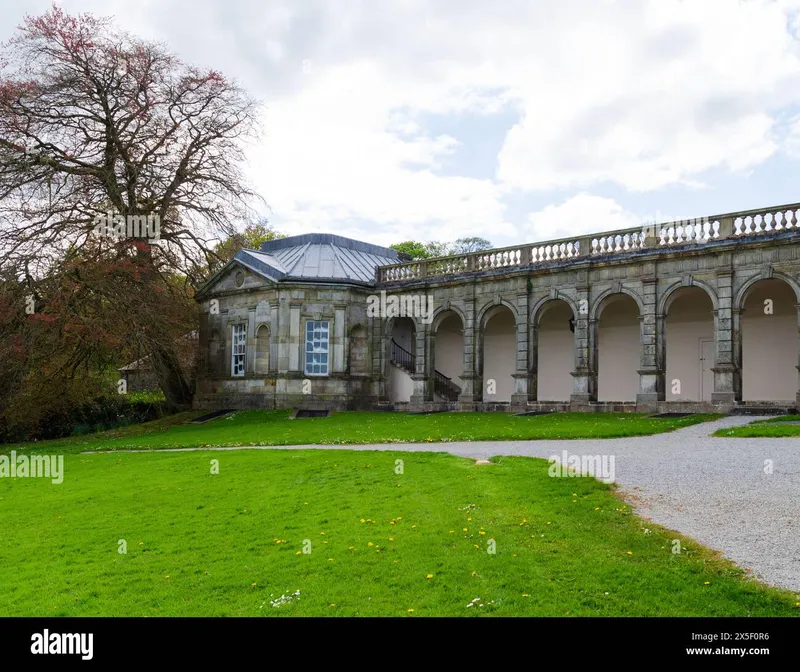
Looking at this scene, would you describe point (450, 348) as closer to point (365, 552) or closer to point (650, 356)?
point (650, 356)

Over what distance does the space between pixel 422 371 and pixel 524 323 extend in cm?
524

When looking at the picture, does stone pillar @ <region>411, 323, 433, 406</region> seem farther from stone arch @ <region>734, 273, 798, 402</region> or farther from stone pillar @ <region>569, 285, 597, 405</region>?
stone arch @ <region>734, 273, 798, 402</region>

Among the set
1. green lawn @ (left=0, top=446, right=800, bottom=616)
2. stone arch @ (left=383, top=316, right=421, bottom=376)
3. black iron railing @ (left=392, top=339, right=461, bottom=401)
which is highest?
stone arch @ (left=383, top=316, right=421, bottom=376)

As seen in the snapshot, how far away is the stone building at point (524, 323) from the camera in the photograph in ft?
76.2

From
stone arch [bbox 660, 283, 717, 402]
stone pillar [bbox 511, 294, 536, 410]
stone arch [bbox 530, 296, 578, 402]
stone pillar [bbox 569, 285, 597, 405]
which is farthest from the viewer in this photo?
stone arch [bbox 530, 296, 578, 402]

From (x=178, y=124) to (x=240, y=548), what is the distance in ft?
81.0

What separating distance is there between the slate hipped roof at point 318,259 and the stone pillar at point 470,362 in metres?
5.19

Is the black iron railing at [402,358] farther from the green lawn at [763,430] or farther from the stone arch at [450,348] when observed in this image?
the green lawn at [763,430]

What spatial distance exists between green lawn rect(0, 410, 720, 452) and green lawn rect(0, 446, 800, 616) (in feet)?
20.0

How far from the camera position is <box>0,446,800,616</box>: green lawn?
6273 millimetres

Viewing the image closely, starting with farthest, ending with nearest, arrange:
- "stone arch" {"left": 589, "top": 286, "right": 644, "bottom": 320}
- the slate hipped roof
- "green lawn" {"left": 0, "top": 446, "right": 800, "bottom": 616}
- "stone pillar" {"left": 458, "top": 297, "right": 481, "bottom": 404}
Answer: the slate hipped roof < "stone pillar" {"left": 458, "top": 297, "right": 481, "bottom": 404} < "stone arch" {"left": 589, "top": 286, "right": 644, "bottom": 320} < "green lawn" {"left": 0, "top": 446, "right": 800, "bottom": 616}

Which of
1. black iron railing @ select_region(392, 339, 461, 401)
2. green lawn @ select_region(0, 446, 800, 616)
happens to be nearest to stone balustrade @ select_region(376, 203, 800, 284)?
black iron railing @ select_region(392, 339, 461, 401)

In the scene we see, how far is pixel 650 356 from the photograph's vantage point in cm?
2456
